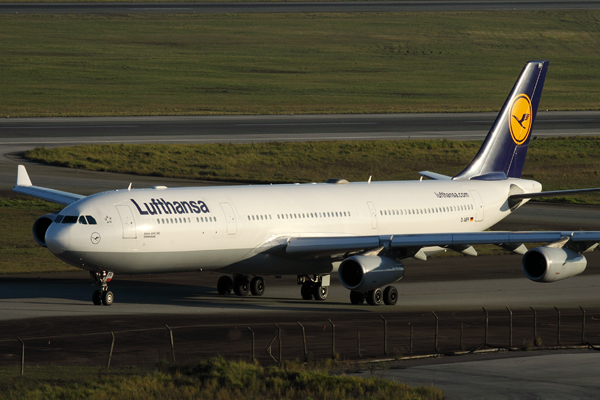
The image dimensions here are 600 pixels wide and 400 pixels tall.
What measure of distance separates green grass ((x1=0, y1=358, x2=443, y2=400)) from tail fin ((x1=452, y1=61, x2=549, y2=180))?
99.5ft

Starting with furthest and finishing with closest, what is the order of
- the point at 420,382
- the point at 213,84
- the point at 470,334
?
the point at 213,84 → the point at 470,334 → the point at 420,382

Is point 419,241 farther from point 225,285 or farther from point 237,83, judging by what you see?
point 237,83

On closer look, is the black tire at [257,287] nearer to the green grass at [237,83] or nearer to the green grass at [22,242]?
the green grass at [22,242]

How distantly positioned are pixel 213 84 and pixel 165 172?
74869 millimetres

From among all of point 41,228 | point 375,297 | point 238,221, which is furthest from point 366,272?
point 41,228

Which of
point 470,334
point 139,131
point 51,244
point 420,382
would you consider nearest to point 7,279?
point 51,244

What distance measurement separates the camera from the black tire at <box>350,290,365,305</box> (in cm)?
4541

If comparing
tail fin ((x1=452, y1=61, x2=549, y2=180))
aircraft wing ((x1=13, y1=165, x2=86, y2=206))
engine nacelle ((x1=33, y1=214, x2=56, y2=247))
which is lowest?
engine nacelle ((x1=33, y1=214, x2=56, y2=247))

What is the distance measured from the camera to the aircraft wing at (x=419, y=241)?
138 ft

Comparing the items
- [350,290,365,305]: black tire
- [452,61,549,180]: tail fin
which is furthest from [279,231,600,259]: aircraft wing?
[452,61,549,180]: tail fin

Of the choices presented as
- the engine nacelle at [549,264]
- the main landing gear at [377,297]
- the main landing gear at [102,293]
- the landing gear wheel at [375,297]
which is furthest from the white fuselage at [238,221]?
the engine nacelle at [549,264]

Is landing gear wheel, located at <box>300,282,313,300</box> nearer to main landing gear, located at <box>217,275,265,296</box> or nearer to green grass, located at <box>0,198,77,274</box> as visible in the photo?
main landing gear, located at <box>217,275,265,296</box>

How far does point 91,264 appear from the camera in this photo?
4112 cm

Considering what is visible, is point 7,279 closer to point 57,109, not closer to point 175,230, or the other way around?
point 175,230
